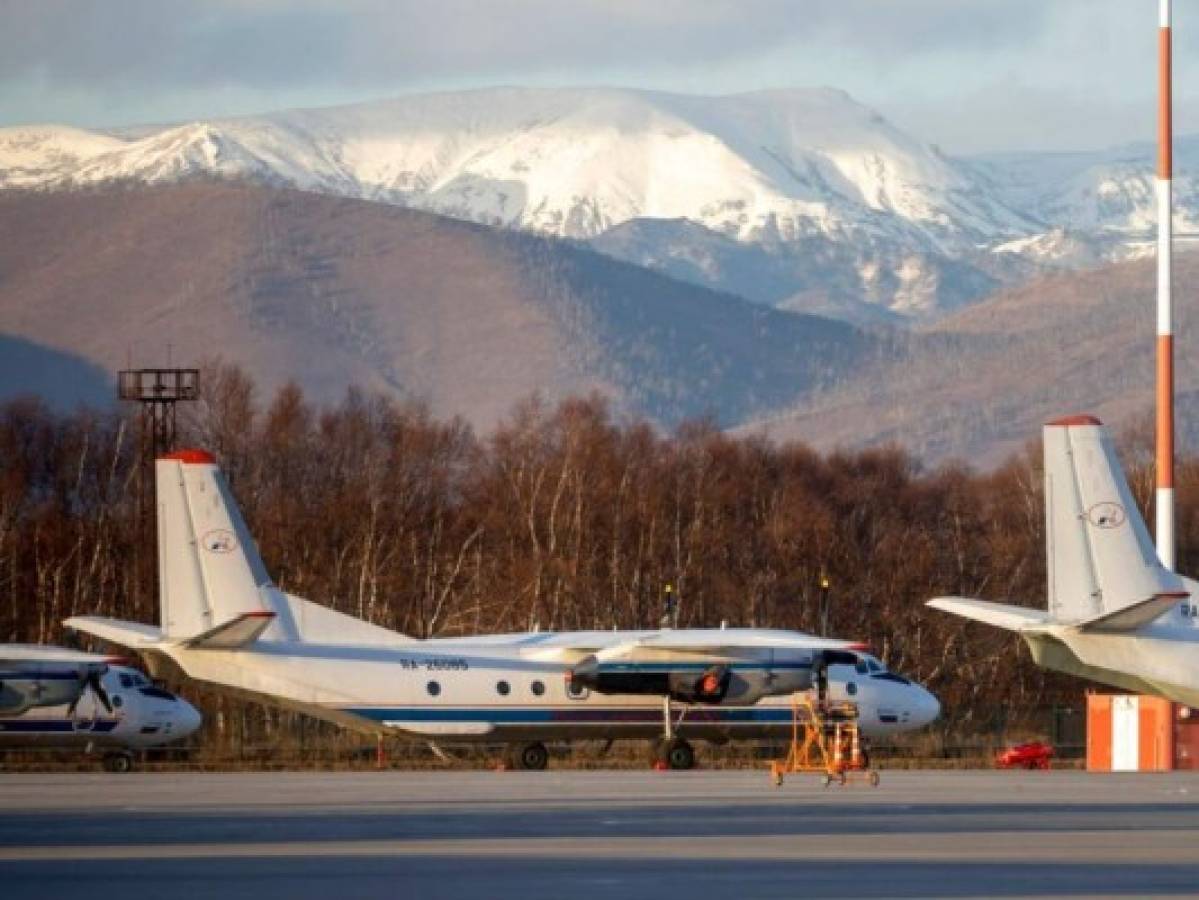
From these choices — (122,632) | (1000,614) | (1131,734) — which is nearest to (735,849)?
(1000,614)

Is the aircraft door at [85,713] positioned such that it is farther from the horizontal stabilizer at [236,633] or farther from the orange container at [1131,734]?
the orange container at [1131,734]

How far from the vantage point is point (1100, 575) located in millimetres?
46250

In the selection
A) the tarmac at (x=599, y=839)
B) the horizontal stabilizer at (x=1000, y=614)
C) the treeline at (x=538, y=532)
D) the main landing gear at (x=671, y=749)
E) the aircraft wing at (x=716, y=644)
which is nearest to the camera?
the tarmac at (x=599, y=839)

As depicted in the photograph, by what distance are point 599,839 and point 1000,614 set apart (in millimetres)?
15318

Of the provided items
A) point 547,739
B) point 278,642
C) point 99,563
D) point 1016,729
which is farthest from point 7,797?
point 99,563

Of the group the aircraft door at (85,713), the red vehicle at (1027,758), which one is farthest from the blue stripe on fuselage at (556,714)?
the aircraft door at (85,713)

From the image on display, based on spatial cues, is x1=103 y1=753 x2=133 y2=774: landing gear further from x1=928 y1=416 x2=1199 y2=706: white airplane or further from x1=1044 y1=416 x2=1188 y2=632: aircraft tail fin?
x1=1044 y1=416 x2=1188 y2=632: aircraft tail fin

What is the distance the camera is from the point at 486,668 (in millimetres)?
58125

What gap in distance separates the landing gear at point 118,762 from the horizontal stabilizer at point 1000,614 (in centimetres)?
1921

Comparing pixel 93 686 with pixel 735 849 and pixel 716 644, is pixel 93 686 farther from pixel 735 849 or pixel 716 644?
pixel 735 849

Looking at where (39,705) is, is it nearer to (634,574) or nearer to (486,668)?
(486,668)

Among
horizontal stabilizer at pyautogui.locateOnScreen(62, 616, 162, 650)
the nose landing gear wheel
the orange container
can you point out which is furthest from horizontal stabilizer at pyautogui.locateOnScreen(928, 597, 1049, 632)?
horizontal stabilizer at pyautogui.locateOnScreen(62, 616, 162, 650)

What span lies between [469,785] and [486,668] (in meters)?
9.34

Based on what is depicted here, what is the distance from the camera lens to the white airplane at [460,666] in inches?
2197
